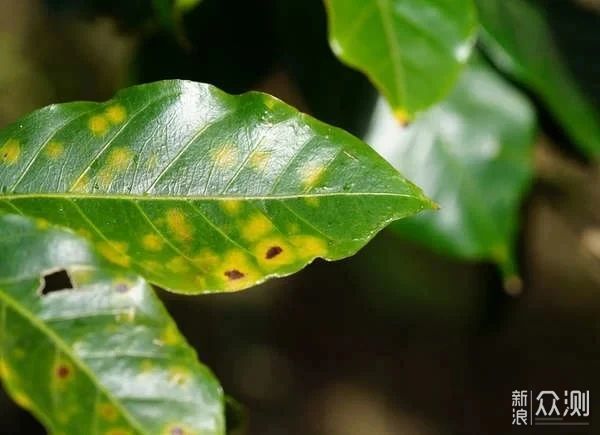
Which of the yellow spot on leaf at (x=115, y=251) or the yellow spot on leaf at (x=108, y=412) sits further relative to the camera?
the yellow spot on leaf at (x=115, y=251)

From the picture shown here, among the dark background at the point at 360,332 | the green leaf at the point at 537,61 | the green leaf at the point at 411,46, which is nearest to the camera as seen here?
the green leaf at the point at 411,46

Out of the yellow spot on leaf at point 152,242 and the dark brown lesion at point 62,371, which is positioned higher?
the yellow spot on leaf at point 152,242

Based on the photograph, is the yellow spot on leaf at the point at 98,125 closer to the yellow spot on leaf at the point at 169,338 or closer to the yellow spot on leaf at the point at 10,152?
the yellow spot on leaf at the point at 10,152

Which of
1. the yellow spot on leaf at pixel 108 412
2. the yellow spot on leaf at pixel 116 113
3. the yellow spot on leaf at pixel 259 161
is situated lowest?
the yellow spot on leaf at pixel 108 412

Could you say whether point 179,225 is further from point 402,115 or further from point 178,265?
point 402,115

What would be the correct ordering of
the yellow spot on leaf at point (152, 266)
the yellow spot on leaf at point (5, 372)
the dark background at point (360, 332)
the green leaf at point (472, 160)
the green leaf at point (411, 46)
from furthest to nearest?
the dark background at point (360, 332) < the green leaf at point (472, 160) < the green leaf at point (411, 46) < the yellow spot on leaf at point (152, 266) < the yellow spot on leaf at point (5, 372)

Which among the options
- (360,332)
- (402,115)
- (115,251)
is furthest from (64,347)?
(360,332)

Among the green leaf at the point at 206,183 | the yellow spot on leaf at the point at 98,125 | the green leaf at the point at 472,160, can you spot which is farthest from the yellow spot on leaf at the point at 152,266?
the green leaf at the point at 472,160
